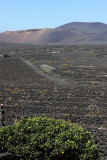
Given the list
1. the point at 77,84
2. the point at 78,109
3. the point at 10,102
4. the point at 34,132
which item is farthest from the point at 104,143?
the point at 77,84

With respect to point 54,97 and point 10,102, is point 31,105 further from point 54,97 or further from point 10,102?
point 54,97

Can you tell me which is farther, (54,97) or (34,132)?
(54,97)

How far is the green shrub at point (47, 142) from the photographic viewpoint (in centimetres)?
668

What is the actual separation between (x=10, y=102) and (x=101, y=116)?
5.25 metres

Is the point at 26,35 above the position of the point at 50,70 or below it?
above

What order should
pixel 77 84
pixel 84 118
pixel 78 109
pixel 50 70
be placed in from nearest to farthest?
pixel 84 118 → pixel 78 109 → pixel 77 84 → pixel 50 70

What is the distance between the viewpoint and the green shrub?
6.68 m

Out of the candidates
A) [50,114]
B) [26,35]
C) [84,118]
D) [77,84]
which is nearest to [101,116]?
[84,118]

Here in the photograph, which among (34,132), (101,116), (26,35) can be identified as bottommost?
(101,116)

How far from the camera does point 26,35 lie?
609 ft

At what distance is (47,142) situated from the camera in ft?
22.5

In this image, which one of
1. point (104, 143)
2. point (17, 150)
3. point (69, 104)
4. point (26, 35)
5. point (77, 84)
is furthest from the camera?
point (26, 35)

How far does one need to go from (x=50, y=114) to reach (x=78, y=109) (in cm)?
177

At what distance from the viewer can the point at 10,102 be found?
1527 cm
